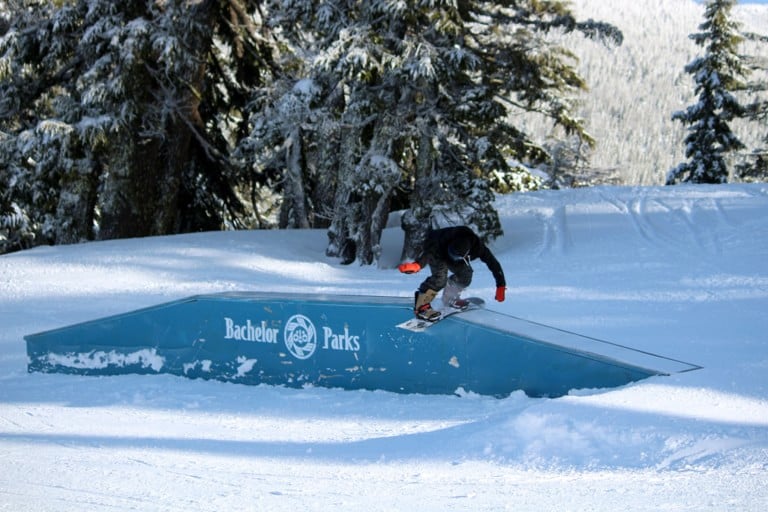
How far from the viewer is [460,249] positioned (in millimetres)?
8266

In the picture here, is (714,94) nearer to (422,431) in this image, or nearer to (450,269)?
(450,269)

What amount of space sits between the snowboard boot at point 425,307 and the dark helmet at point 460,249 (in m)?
0.53

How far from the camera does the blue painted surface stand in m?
7.11

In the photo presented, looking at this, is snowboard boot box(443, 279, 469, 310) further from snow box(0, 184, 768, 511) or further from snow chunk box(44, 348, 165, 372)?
snow chunk box(44, 348, 165, 372)

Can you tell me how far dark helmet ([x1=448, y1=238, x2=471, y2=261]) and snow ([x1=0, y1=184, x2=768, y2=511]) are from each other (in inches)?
59.7

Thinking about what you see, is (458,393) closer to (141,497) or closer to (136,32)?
(141,497)

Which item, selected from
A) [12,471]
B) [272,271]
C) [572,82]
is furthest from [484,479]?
[572,82]

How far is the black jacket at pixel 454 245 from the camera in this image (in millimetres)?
8266

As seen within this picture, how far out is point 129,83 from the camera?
18.2 meters

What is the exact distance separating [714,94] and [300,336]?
1082 inches

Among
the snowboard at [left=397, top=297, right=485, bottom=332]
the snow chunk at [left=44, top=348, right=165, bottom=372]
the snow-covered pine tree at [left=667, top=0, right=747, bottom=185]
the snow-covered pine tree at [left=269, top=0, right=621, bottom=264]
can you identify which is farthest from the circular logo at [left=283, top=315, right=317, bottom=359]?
the snow-covered pine tree at [left=667, top=0, right=747, bottom=185]

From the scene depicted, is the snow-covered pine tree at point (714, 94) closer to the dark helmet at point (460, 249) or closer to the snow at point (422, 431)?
the snow at point (422, 431)

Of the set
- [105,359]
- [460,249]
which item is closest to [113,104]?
[105,359]

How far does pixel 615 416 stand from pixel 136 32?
1524cm
